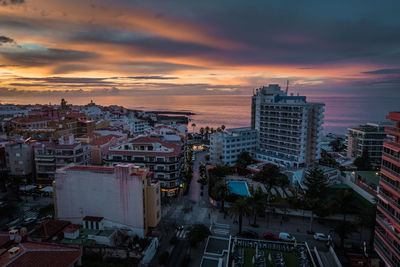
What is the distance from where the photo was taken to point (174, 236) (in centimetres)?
3669

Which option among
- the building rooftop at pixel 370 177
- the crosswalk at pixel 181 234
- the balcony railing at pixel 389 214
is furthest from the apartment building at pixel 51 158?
the building rooftop at pixel 370 177

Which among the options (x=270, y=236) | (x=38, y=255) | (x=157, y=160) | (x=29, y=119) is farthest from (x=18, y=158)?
(x=270, y=236)

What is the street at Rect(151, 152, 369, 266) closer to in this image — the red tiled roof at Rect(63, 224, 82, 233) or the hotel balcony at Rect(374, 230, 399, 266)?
the hotel balcony at Rect(374, 230, 399, 266)

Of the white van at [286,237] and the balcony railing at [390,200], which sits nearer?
the balcony railing at [390,200]

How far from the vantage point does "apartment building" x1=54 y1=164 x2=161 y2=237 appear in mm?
33750

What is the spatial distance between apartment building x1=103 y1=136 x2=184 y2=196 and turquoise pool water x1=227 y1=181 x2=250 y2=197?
11.0m

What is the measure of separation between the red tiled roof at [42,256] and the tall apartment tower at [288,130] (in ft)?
184

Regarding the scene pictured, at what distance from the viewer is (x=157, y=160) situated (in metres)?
49.9

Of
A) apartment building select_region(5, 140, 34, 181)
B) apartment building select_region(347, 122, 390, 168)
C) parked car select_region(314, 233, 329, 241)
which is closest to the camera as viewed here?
parked car select_region(314, 233, 329, 241)

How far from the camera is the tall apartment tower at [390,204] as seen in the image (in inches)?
1028

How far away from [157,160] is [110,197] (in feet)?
52.8

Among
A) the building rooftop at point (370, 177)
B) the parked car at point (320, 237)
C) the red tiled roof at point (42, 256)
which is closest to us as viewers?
the red tiled roof at point (42, 256)

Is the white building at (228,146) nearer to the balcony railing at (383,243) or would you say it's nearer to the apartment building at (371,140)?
the apartment building at (371,140)

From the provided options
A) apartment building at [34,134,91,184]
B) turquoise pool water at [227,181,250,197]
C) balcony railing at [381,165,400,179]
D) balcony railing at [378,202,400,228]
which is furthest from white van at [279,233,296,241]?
apartment building at [34,134,91,184]
